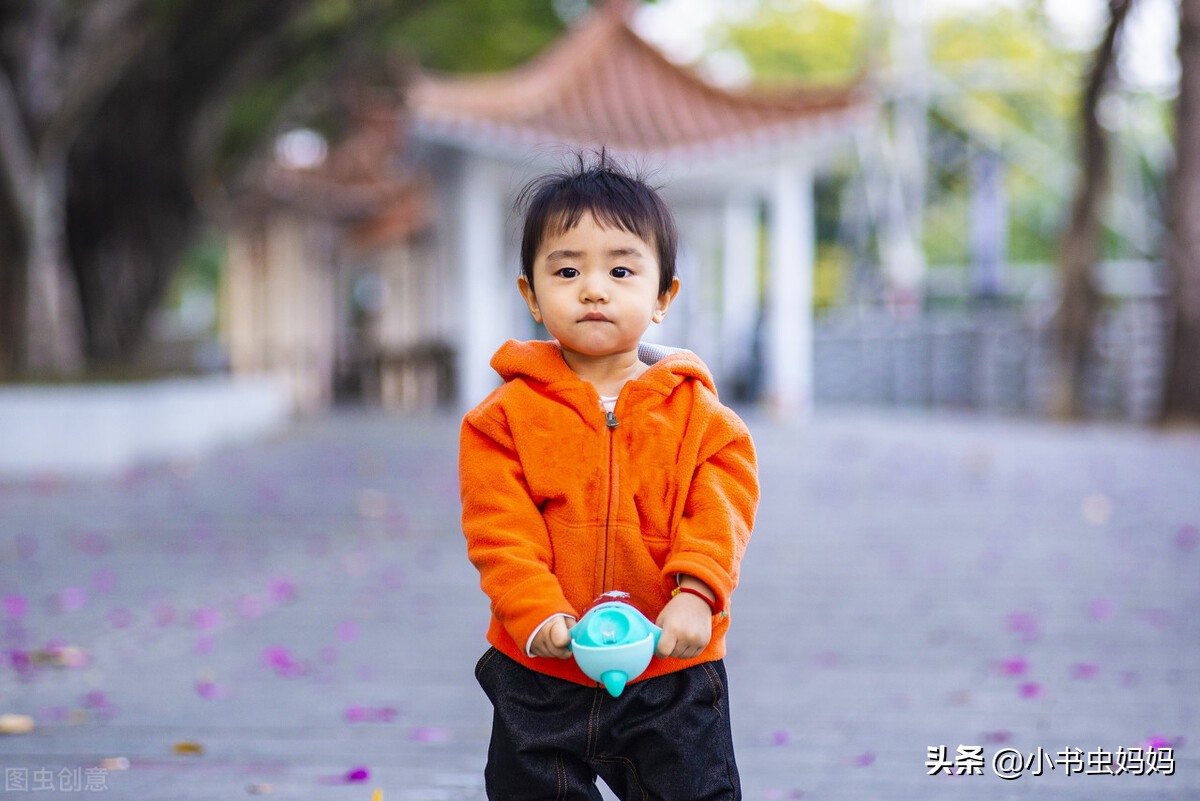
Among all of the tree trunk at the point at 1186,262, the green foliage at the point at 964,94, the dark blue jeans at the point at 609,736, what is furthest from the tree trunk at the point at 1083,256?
the green foliage at the point at 964,94

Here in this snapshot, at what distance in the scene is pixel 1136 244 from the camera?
3359 centimetres

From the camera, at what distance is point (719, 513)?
2.17 m

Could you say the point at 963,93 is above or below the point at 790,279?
above

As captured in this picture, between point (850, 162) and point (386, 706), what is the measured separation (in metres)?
31.2

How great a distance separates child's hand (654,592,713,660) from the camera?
2066 mm

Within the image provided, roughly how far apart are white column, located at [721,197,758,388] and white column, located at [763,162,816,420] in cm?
190

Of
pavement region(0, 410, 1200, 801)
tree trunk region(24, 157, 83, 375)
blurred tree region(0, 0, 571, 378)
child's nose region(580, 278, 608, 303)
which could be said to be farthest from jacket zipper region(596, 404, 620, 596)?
tree trunk region(24, 157, 83, 375)

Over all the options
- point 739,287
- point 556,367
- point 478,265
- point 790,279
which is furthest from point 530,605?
point 739,287

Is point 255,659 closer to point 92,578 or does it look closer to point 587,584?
point 92,578

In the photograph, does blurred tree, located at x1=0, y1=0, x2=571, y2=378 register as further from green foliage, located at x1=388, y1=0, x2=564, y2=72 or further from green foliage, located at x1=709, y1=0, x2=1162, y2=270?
green foliage, located at x1=709, y1=0, x2=1162, y2=270

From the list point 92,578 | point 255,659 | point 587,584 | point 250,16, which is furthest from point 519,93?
point 587,584

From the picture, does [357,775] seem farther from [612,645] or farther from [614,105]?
[614,105]

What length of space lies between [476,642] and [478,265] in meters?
9.93

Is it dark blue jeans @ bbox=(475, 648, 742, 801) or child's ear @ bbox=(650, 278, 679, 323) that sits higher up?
child's ear @ bbox=(650, 278, 679, 323)
